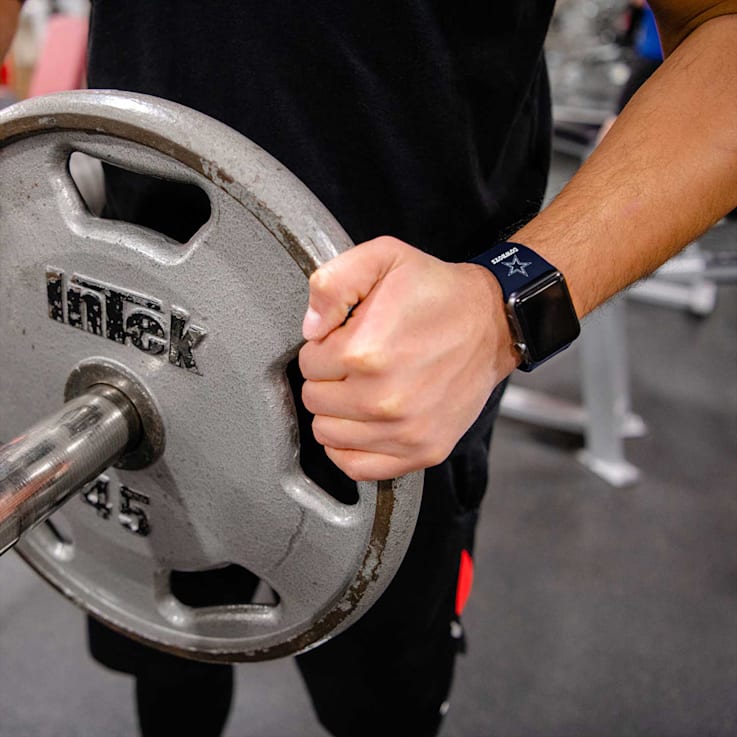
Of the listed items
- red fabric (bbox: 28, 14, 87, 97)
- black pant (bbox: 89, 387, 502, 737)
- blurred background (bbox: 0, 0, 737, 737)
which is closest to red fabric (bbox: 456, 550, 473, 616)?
black pant (bbox: 89, 387, 502, 737)

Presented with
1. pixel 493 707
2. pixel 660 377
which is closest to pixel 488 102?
pixel 493 707

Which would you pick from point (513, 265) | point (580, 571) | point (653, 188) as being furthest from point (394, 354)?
point (580, 571)

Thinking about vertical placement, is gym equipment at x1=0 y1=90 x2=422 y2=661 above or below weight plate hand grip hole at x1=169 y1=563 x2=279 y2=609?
above

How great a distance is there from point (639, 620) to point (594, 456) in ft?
1.78

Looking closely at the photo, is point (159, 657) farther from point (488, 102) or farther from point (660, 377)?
point (660, 377)

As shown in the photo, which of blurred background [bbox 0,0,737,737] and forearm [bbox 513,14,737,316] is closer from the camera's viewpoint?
forearm [bbox 513,14,737,316]

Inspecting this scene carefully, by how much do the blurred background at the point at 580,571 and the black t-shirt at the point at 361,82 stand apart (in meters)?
0.48

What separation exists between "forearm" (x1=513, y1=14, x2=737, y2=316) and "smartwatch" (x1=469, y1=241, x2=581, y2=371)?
0.7 inches

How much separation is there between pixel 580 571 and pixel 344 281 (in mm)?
1454

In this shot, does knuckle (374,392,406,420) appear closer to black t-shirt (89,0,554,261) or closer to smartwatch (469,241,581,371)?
smartwatch (469,241,581,371)

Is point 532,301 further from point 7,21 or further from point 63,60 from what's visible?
point 63,60

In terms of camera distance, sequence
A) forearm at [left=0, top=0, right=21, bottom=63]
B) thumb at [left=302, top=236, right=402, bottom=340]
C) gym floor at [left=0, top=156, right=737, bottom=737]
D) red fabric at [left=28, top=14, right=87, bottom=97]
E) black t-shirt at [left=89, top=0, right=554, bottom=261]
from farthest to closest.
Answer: red fabric at [left=28, top=14, right=87, bottom=97] → gym floor at [left=0, top=156, right=737, bottom=737] → forearm at [left=0, top=0, right=21, bottom=63] → black t-shirt at [left=89, top=0, right=554, bottom=261] → thumb at [left=302, top=236, right=402, bottom=340]

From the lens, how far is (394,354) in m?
0.38

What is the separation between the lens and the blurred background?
1312 mm
